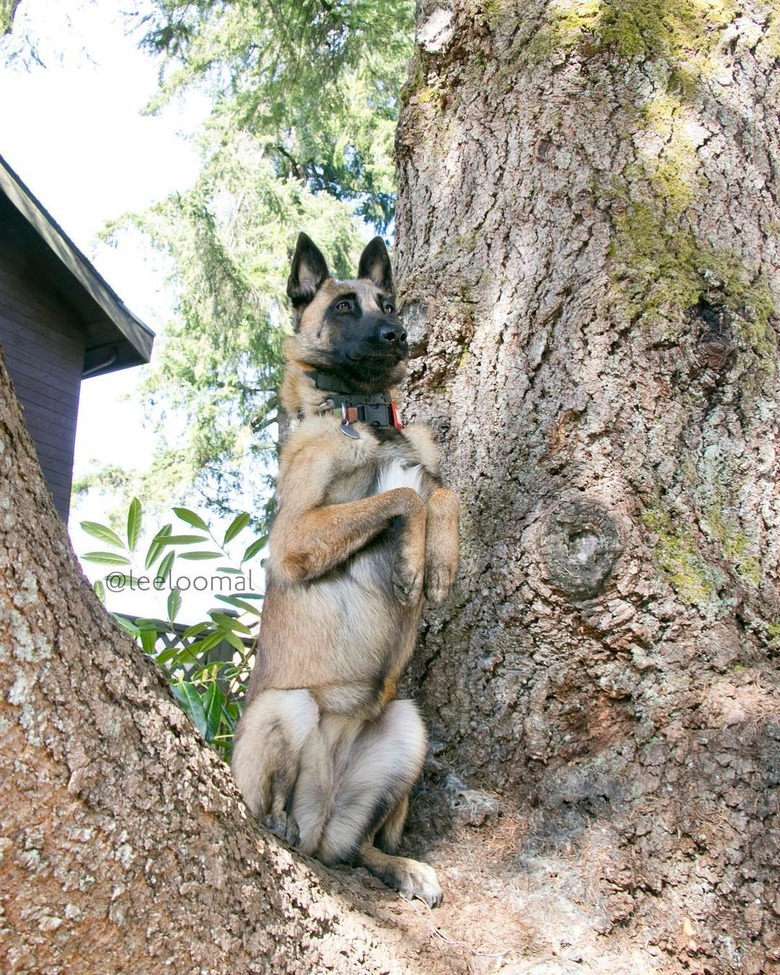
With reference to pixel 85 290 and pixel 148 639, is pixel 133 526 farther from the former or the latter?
pixel 85 290

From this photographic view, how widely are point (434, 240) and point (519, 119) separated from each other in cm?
64

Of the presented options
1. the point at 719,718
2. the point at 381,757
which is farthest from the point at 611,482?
the point at 381,757

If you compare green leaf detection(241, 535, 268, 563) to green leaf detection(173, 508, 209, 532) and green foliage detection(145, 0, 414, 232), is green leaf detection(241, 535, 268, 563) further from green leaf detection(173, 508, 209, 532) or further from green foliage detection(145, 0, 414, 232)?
green foliage detection(145, 0, 414, 232)

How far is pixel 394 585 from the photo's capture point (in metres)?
3.37

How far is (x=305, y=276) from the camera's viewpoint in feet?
14.7

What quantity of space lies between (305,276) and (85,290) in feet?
Result: 18.7

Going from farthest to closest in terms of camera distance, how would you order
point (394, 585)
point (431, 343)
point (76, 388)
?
point (76, 388), point (431, 343), point (394, 585)

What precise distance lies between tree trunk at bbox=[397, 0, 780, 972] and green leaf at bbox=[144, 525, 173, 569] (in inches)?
89.8

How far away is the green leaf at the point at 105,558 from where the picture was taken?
530cm

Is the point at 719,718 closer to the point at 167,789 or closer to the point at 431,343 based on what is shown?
the point at 167,789

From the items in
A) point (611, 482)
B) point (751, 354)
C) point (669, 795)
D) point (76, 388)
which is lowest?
point (669, 795)

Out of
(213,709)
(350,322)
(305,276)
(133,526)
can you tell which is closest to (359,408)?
(350,322)

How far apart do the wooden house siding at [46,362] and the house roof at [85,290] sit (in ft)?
0.66

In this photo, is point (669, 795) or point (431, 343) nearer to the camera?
point (669, 795)
